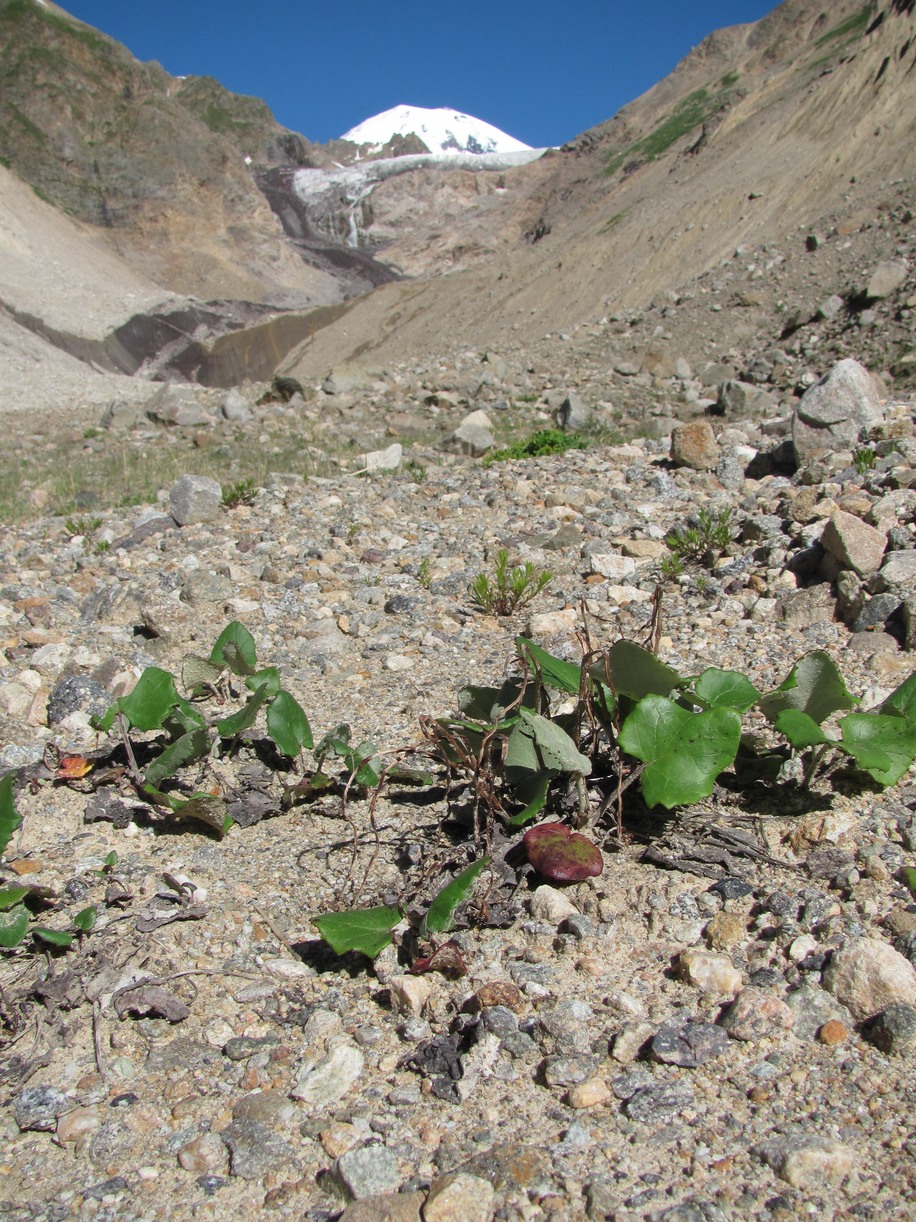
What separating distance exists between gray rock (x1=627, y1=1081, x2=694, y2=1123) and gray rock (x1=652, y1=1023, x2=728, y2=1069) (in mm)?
43

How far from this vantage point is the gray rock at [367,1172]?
1.30 m

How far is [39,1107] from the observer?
1477mm

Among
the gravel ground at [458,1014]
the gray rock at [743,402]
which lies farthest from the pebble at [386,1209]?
the gray rock at [743,402]

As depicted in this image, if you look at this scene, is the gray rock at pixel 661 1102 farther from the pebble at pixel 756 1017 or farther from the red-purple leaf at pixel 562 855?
the red-purple leaf at pixel 562 855

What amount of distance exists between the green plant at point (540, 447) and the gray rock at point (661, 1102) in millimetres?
5496

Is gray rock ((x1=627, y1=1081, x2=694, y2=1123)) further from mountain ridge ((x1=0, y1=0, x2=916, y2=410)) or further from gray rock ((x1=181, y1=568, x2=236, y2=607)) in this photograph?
mountain ridge ((x1=0, y1=0, x2=916, y2=410))

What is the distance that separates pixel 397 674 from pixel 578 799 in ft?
4.58

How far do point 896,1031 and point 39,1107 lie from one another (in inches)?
56.0

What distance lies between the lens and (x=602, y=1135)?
53.4 inches

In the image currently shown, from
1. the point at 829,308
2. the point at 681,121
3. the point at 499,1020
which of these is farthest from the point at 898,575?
the point at 681,121

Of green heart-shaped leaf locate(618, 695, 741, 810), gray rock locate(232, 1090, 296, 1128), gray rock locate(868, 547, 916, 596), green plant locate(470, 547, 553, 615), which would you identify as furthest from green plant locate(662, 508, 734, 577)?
gray rock locate(232, 1090, 296, 1128)

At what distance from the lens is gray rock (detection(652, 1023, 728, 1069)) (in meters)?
1.48

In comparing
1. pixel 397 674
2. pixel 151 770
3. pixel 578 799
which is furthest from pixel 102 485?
pixel 578 799

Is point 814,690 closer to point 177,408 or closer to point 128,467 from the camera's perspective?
point 128,467
